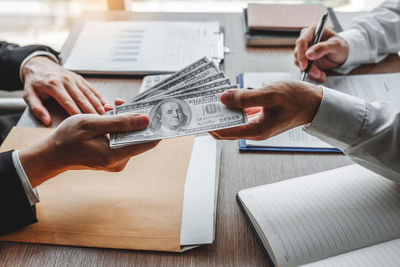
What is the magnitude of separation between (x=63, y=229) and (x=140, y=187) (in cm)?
20

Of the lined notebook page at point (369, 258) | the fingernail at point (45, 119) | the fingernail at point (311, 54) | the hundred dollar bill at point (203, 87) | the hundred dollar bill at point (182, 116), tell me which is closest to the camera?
the lined notebook page at point (369, 258)

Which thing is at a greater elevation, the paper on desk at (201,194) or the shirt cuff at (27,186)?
the shirt cuff at (27,186)

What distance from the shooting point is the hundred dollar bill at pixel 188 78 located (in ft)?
2.85

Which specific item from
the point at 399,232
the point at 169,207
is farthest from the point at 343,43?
the point at 169,207

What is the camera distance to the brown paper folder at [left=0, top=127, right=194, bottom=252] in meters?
0.71

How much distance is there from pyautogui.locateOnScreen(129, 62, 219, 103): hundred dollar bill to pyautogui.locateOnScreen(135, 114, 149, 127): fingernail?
0.15 metres

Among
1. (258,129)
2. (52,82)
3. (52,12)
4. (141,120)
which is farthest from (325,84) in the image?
(52,12)

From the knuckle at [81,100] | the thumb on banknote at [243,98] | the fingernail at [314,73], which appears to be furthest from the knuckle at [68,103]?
the fingernail at [314,73]

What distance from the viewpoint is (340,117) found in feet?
2.55

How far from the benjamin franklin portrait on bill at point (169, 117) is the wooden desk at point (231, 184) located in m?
0.19

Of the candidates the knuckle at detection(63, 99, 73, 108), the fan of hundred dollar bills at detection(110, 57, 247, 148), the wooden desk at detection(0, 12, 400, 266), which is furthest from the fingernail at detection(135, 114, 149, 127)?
the knuckle at detection(63, 99, 73, 108)

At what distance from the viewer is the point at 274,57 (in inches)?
48.6

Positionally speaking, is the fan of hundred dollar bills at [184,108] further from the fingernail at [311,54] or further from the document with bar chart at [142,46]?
the fingernail at [311,54]

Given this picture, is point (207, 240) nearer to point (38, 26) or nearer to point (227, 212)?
point (227, 212)
